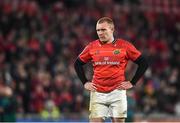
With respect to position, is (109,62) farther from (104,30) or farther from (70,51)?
(70,51)

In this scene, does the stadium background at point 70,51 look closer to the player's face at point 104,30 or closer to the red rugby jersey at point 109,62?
the red rugby jersey at point 109,62

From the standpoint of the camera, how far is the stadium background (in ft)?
63.0

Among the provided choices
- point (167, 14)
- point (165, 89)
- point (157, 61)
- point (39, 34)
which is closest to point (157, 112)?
point (165, 89)

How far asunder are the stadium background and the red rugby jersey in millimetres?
5421

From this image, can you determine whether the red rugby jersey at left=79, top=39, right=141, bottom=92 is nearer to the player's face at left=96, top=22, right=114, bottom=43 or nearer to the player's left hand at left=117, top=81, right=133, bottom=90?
the player's left hand at left=117, top=81, right=133, bottom=90

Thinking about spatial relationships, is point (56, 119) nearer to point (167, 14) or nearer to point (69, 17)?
point (69, 17)

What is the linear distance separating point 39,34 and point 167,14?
6.72 meters

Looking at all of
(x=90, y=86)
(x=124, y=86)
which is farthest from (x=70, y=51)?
(x=124, y=86)

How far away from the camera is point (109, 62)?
32.3ft

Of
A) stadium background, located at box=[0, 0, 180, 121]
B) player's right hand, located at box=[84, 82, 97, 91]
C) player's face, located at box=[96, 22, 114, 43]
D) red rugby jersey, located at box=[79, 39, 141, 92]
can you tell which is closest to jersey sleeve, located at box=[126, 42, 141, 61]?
red rugby jersey, located at box=[79, 39, 141, 92]

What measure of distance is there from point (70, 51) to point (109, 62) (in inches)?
463

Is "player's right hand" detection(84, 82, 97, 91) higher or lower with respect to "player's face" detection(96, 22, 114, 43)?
lower

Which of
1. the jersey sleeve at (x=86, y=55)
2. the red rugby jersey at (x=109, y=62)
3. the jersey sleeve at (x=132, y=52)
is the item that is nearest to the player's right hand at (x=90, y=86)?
the red rugby jersey at (x=109, y=62)

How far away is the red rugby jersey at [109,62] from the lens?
9.85m
